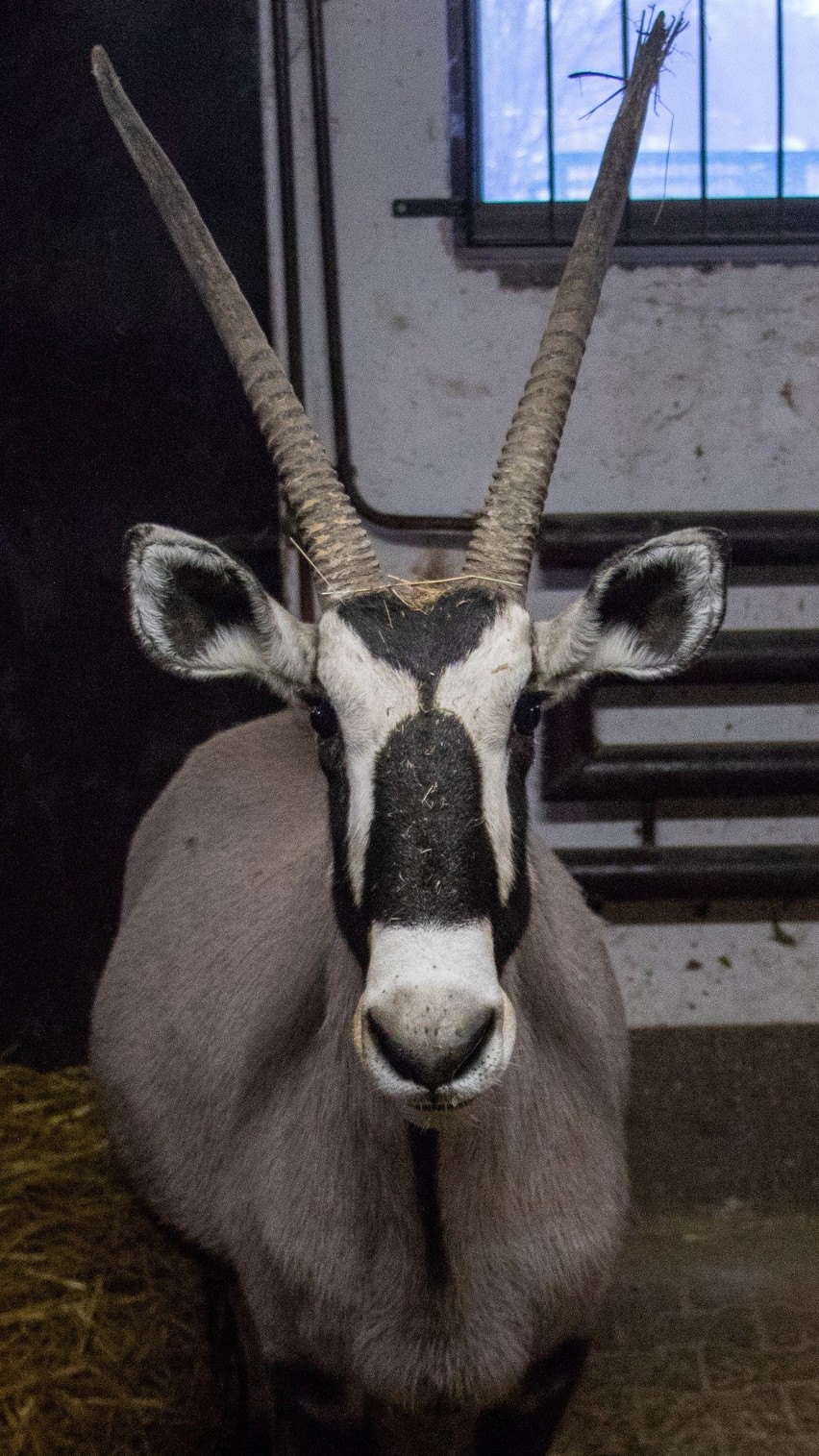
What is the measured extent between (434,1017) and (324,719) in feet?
1.96

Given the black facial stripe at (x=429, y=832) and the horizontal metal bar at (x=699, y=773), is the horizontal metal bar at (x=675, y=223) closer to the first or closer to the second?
the horizontal metal bar at (x=699, y=773)

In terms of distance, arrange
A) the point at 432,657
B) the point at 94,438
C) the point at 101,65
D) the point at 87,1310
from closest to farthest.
Answer: the point at 432,657
the point at 101,65
the point at 87,1310
the point at 94,438

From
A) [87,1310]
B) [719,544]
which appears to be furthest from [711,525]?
[87,1310]

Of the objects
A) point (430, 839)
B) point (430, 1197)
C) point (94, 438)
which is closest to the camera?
point (430, 839)

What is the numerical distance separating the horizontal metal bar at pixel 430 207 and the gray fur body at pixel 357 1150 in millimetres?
1895

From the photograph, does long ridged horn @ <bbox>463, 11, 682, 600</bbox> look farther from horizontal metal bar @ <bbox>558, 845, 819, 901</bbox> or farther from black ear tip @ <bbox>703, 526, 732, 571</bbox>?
horizontal metal bar @ <bbox>558, 845, 819, 901</bbox>

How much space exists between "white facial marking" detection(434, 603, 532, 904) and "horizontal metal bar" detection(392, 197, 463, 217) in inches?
87.0

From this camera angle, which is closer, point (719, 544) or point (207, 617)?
point (719, 544)

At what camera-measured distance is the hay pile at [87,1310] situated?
3.27 m

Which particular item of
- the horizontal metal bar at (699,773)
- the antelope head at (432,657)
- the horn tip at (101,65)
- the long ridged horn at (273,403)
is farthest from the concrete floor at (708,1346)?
the horn tip at (101,65)

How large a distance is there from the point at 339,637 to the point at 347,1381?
4.32 feet

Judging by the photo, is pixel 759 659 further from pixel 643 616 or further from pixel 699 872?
pixel 643 616

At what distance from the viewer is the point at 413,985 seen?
1.68m

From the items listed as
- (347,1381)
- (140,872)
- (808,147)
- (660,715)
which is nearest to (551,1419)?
(347,1381)
